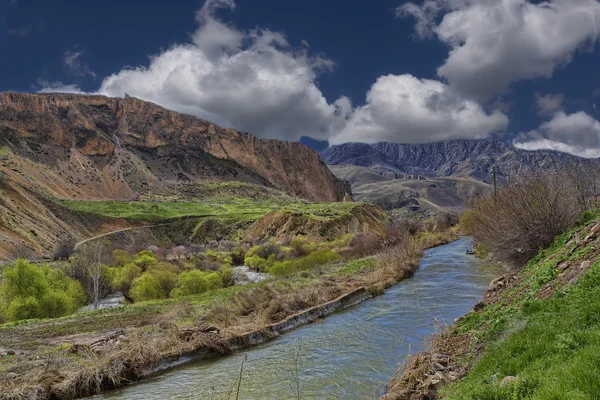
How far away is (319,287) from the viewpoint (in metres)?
30.1

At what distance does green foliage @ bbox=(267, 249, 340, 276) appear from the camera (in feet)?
157

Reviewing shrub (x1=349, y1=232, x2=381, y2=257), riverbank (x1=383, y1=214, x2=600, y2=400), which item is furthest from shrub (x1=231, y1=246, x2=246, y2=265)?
riverbank (x1=383, y1=214, x2=600, y2=400)

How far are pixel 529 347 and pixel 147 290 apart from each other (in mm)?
33618

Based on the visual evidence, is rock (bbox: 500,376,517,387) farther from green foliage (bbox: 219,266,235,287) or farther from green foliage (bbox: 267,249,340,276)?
green foliage (bbox: 267,249,340,276)

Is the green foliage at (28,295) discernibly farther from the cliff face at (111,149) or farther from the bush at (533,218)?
the cliff face at (111,149)

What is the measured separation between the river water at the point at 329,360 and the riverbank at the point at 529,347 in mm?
2046

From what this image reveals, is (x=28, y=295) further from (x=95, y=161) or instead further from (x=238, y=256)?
(x=95, y=161)

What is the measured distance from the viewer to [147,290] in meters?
36.0

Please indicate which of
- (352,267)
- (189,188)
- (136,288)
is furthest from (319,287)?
(189,188)

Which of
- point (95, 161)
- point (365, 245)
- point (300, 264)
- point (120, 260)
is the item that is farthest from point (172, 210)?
point (300, 264)

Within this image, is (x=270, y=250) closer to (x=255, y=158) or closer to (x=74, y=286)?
(x=74, y=286)

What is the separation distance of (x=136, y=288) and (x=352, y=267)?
21.6m

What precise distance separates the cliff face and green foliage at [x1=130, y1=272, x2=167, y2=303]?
269 feet

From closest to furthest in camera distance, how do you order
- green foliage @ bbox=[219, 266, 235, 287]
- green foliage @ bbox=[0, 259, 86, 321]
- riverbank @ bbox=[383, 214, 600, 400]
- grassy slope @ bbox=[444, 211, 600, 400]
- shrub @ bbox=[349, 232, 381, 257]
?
1. grassy slope @ bbox=[444, 211, 600, 400]
2. riverbank @ bbox=[383, 214, 600, 400]
3. green foliage @ bbox=[0, 259, 86, 321]
4. green foliage @ bbox=[219, 266, 235, 287]
5. shrub @ bbox=[349, 232, 381, 257]
